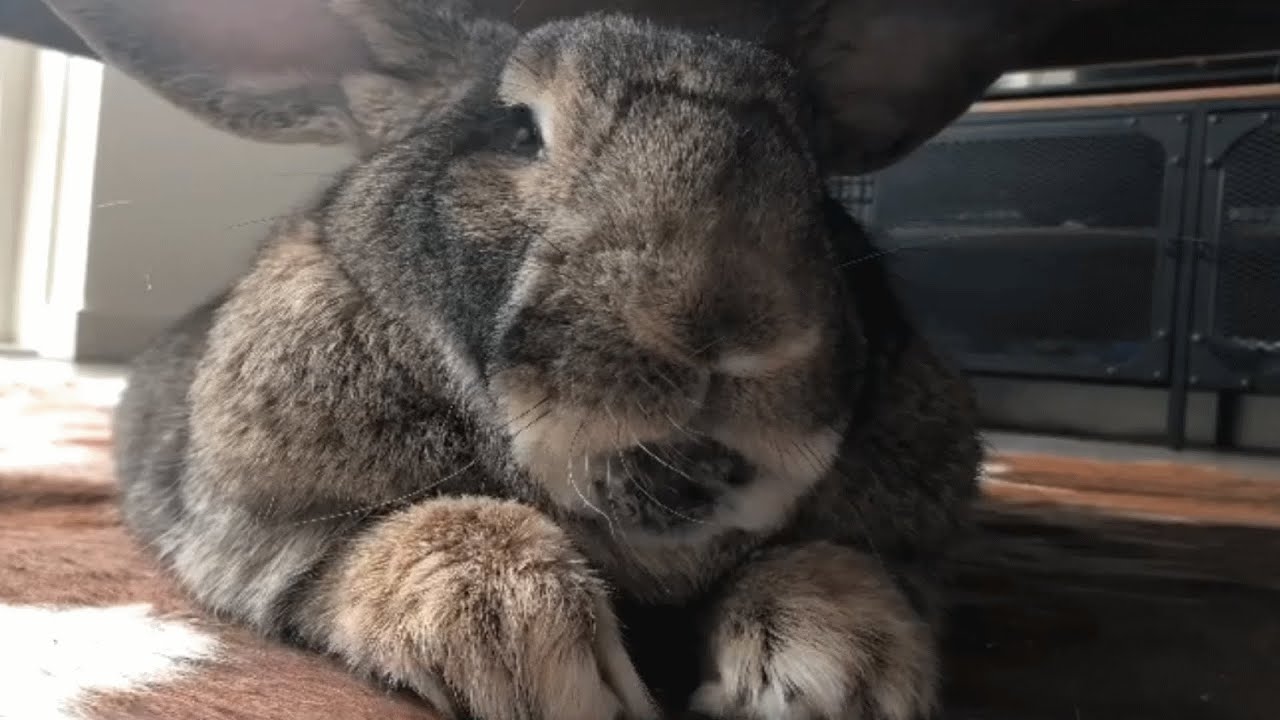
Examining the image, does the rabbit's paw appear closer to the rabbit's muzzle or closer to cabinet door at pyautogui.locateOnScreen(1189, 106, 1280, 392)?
the rabbit's muzzle

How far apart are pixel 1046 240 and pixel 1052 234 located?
3 centimetres

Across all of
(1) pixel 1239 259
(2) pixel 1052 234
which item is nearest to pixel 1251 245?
(1) pixel 1239 259

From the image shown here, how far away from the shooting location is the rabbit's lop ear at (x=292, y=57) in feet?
3.25

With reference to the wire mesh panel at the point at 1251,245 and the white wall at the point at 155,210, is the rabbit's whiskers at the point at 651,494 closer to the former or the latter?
the white wall at the point at 155,210

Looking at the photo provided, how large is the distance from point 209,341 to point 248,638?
0.77ft

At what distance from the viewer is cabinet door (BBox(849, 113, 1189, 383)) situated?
153 inches

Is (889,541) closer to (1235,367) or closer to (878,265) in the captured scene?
(878,265)

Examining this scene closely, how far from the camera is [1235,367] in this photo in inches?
149

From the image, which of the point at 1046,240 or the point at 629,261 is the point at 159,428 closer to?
the point at 629,261

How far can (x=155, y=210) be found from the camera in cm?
373

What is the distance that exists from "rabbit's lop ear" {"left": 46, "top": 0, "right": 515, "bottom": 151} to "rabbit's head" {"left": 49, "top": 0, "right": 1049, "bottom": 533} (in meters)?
0.05

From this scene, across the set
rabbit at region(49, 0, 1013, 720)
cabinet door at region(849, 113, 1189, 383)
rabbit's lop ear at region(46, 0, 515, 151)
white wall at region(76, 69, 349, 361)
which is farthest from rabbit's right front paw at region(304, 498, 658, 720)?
cabinet door at region(849, 113, 1189, 383)

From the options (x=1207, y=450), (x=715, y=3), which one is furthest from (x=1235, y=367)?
(x=715, y=3)

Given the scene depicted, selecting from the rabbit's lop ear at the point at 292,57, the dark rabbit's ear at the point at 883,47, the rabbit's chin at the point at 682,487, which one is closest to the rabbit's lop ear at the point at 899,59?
the dark rabbit's ear at the point at 883,47
